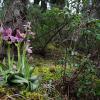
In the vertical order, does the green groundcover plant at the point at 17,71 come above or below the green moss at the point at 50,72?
above

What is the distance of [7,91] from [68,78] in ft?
3.07

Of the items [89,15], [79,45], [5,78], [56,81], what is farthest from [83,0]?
[5,78]

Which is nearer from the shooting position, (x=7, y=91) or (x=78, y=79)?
(x=7, y=91)

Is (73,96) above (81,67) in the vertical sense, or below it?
below

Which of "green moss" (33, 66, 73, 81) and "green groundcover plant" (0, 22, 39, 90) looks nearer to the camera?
"green groundcover plant" (0, 22, 39, 90)

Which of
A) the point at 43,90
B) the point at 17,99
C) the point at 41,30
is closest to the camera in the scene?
the point at 17,99

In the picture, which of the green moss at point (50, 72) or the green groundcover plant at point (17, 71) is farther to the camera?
the green moss at point (50, 72)

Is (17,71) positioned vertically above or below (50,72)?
above

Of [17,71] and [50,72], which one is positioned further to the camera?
[50,72]

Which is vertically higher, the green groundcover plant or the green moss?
the green groundcover plant

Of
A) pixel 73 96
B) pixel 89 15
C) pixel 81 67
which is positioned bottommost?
pixel 73 96

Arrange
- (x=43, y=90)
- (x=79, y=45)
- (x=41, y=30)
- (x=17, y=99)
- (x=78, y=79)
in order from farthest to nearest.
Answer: (x=41, y=30)
(x=79, y=45)
(x=78, y=79)
(x=43, y=90)
(x=17, y=99)

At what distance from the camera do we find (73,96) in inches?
181

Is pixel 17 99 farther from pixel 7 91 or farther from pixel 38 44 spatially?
pixel 38 44
